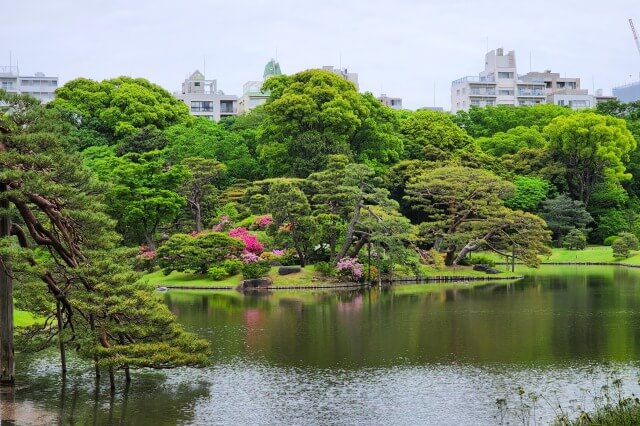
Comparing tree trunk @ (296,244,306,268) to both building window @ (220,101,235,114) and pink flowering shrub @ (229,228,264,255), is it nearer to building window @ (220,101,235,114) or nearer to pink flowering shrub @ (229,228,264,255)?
pink flowering shrub @ (229,228,264,255)

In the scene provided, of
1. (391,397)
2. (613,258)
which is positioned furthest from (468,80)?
(391,397)

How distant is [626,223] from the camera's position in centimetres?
5897

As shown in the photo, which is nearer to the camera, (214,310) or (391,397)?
(391,397)

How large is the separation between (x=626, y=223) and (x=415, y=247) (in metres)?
21.7

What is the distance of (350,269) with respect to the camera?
4181 centimetres

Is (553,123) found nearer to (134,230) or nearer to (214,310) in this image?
(134,230)

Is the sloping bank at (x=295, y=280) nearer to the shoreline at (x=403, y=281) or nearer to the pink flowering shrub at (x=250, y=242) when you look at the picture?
the shoreline at (x=403, y=281)

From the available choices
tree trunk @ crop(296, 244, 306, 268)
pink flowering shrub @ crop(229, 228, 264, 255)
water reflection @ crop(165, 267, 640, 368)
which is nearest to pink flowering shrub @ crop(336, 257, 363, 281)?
tree trunk @ crop(296, 244, 306, 268)

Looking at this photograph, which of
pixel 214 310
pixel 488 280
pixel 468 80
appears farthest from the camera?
pixel 468 80

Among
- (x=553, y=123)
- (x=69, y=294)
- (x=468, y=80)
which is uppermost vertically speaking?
(x=468, y=80)

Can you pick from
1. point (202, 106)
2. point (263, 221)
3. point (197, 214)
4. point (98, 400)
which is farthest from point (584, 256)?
point (202, 106)

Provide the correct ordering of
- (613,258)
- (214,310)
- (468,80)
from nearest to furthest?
(214,310)
(613,258)
(468,80)

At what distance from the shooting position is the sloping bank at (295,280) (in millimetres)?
40688

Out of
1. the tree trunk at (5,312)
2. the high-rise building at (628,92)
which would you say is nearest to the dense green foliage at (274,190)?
the tree trunk at (5,312)
